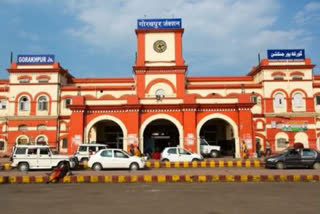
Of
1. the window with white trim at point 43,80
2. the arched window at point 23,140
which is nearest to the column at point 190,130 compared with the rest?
the window with white trim at point 43,80

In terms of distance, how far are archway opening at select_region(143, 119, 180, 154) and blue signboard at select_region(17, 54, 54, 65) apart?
52.1 feet

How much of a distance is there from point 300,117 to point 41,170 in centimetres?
2922

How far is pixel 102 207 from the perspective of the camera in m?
8.34

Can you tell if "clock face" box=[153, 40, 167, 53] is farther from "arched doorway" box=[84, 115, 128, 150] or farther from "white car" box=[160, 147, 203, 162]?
"white car" box=[160, 147, 203, 162]

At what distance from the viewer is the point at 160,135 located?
3120 centimetres

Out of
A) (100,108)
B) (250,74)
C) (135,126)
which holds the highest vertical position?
(250,74)

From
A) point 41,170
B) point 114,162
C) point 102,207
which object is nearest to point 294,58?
point 114,162

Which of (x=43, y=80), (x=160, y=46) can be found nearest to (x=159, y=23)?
(x=160, y=46)

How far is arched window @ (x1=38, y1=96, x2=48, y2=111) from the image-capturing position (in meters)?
35.9

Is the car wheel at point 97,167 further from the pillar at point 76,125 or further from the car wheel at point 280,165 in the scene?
the car wheel at point 280,165

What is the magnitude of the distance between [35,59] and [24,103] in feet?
18.6

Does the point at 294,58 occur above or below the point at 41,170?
above

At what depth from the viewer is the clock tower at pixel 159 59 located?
105ft

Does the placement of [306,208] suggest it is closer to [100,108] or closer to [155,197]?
[155,197]
